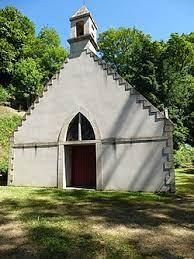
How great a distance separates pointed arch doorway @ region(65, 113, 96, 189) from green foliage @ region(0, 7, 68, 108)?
839 inches

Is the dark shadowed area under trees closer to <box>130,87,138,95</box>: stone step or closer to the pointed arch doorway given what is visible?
the pointed arch doorway

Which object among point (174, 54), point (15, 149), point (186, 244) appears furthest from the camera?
point (174, 54)

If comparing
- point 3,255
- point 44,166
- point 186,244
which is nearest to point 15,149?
point 44,166

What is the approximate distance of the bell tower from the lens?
46.3 feet

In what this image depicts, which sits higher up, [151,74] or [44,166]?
[151,74]

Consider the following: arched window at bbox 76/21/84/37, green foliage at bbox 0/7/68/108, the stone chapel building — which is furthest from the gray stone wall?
green foliage at bbox 0/7/68/108

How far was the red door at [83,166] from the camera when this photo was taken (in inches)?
556

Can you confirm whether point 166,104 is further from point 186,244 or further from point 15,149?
point 186,244

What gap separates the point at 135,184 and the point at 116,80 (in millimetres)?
5076

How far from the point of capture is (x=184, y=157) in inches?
1025

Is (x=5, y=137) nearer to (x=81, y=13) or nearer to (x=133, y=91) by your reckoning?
(x=81, y=13)

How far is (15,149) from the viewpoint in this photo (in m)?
14.3

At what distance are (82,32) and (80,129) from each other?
5.99 metres

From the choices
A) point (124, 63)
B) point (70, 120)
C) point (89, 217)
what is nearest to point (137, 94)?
point (70, 120)
